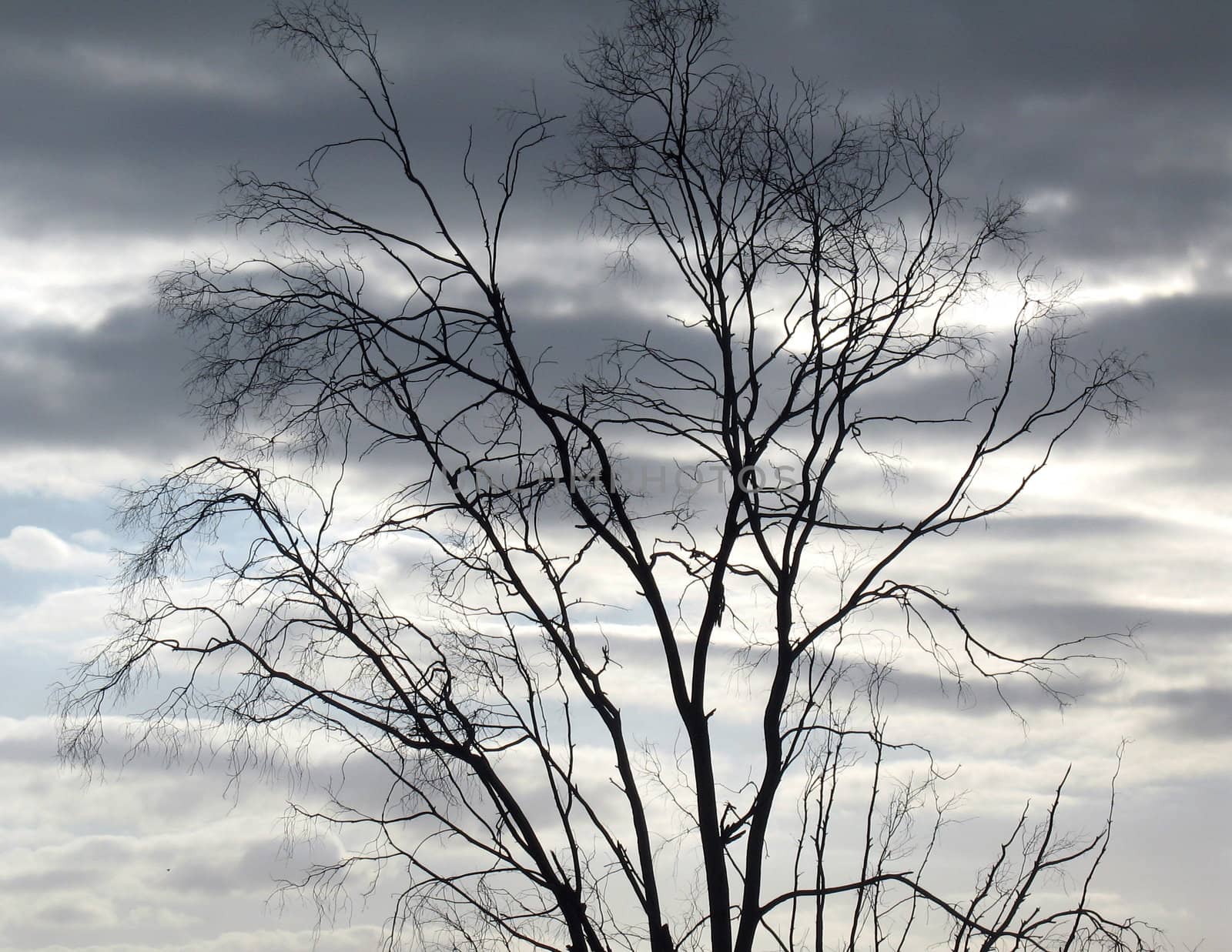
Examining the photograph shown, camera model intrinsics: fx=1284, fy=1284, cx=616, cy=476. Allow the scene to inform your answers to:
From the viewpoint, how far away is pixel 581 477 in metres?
9.99

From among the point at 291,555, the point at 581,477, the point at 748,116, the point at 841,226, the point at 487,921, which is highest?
the point at 748,116

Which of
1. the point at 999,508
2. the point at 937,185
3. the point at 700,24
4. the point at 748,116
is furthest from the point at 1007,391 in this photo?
the point at 700,24

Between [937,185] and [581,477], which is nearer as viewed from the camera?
[581,477]

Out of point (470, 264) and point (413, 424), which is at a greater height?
point (470, 264)

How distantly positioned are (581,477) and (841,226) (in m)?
3.03

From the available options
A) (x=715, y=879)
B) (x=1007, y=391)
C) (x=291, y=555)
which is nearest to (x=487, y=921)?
(x=715, y=879)

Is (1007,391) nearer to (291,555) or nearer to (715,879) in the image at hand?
(715,879)

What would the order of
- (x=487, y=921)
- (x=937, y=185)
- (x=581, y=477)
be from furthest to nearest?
(x=937, y=185)
(x=581, y=477)
(x=487, y=921)

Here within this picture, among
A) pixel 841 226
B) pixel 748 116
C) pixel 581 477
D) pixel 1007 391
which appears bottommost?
pixel 581 477

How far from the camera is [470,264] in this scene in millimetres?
9953

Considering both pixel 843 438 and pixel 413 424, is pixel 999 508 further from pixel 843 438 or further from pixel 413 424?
pixel 413 424

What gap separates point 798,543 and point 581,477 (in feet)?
5.95

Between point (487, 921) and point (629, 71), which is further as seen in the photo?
point (629, 71)

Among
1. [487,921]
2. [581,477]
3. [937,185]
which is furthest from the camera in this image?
[937,185]
